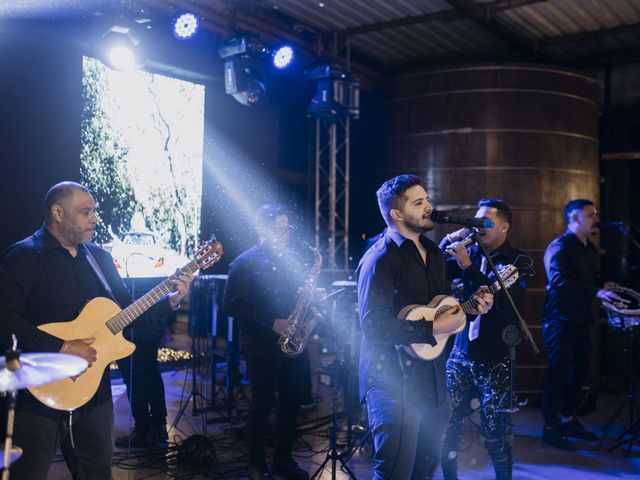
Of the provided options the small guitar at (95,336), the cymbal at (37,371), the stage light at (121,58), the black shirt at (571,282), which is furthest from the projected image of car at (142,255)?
the cymbal at (37,371)

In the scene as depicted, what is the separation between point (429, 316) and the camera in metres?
3.50

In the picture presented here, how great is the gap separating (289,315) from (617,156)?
6.72 meters

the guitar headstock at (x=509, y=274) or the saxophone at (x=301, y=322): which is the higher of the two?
the guitar headstock at (x=509, y=274)

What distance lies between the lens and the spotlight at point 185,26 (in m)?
6.80

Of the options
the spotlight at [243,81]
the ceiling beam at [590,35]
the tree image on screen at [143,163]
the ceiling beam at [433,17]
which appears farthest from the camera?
the ceiling beam at [590,35]

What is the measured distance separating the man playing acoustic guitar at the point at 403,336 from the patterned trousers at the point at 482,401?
1081 mm

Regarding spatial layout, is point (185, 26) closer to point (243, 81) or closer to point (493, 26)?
point (243, 81)

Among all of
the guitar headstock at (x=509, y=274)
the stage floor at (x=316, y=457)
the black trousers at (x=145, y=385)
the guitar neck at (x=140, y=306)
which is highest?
the guitar headstock at (x=509, y=274)

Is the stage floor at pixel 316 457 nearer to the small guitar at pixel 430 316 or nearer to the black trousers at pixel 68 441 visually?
the black trousers at pixel 68 441

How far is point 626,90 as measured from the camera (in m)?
9.95

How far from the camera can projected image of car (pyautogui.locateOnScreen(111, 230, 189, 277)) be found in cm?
709

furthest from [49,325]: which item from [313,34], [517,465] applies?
[313,34]

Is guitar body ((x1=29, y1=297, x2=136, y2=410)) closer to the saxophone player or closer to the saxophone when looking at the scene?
the saxophone player

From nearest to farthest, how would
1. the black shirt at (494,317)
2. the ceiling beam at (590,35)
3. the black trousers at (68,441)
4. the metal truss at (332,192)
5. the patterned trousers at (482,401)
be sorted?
the black trousers at (68,441) → the patterned trousers at (482,401) → the black shirt at (494,317) → the ceiling beam at (590,35) → the metal truss at (332,192)
